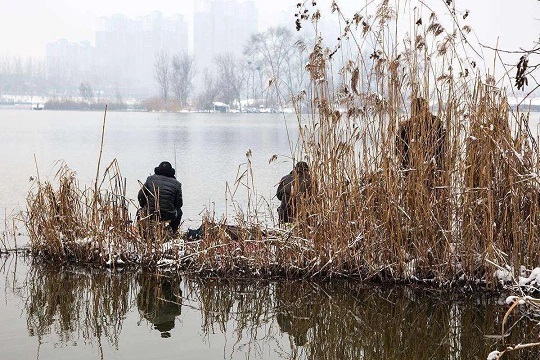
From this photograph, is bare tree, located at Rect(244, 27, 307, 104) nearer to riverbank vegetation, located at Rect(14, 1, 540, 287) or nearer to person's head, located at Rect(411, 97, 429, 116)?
riverbank vegetation, located at Rect(14, 1, 540, 287)

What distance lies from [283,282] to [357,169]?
1078 millimetres

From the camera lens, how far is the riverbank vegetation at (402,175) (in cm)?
514

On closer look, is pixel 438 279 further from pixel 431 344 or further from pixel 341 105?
pixel 341 105

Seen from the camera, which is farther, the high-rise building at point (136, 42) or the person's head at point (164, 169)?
the high-rise building at point (136, 42)

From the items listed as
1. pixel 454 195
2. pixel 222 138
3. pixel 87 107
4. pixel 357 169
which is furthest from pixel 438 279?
pixel 87 107

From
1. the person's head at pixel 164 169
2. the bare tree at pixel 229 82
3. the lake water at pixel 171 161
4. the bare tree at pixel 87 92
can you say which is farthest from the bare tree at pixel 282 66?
the bare tree at pixel 87 92

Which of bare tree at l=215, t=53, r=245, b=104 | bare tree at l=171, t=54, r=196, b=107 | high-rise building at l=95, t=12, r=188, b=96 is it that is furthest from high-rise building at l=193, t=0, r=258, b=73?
bare tree at l=215, t=53, r=245, b=104

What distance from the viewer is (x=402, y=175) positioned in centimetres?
554

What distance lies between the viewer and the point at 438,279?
5547 mm

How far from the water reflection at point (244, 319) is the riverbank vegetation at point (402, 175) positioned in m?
0.23

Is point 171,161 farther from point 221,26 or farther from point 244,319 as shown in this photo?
point 221,26

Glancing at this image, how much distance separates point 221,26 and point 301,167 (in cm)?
15439

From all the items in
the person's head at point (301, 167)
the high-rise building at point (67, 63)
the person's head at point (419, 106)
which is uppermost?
the high-rise building at point (67, 63)

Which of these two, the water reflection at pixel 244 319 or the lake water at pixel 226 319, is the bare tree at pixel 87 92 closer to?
the lake water at pixel 226 319
